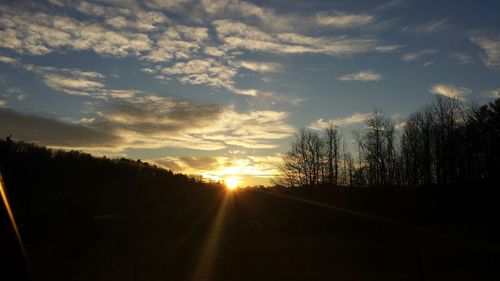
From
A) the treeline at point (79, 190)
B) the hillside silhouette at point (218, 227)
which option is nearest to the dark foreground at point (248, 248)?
the hillside silhouette at point (218, 227)

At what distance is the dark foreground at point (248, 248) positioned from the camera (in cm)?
2694

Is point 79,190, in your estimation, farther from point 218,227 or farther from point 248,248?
point 248,248

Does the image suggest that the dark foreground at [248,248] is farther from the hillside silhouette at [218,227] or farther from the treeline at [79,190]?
the treeline at [79,190]

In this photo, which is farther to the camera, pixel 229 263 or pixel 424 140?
pixel 424 140

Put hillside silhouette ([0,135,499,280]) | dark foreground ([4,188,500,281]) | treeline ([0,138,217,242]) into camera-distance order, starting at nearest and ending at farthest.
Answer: dark foreground ([4,188,500,281])
hillside silhouette ([0,135,499,280])
treeline ([0,138,217,242])

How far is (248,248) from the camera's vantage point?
1357 inches

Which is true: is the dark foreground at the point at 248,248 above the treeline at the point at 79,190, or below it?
below

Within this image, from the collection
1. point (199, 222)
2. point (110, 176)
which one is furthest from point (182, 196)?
point (110, 176)

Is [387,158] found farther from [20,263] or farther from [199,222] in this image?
[20,263]

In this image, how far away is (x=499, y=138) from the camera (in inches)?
2221

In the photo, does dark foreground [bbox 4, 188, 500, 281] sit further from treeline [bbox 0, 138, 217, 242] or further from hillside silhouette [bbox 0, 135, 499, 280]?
treeline [bbox 0, 138, 217, 242]

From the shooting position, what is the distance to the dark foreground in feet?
88.4

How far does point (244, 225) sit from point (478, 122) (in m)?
36.1

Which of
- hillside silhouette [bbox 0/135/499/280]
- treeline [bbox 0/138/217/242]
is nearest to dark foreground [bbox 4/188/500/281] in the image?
hillside silhouette [bbox 0/135/499/280]
